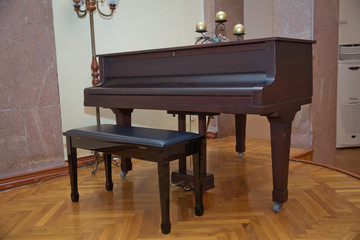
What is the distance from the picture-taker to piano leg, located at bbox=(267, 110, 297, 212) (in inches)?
91.0

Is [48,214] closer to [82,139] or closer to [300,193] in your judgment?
[82,139]

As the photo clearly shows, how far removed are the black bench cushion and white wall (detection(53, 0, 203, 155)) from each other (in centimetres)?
123

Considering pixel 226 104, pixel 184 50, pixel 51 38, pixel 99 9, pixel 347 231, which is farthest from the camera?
pixel 99 9

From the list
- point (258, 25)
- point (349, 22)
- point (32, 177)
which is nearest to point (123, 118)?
point (32, 177)

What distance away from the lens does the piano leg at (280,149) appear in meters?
2.31

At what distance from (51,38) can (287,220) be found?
2569 millimetres

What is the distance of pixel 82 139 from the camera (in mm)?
2539

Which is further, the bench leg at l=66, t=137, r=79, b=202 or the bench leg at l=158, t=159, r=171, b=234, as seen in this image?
the bench leg at l=66, t=137, r=79, b=202

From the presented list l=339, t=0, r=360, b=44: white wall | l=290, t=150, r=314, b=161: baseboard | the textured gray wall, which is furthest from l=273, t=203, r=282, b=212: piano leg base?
l=339, t=0, r=360, b=44: white wall

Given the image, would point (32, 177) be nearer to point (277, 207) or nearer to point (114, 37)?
point (114, 37)

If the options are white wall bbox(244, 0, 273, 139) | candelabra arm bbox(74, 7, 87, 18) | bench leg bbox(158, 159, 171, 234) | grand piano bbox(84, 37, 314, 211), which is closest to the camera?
bench leg bbox(158, 159, 171, 234)

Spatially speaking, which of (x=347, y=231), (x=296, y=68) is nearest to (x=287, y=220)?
(x=347, y=231)

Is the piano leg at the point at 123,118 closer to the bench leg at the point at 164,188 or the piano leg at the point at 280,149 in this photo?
the bench leg at the point at 164,188

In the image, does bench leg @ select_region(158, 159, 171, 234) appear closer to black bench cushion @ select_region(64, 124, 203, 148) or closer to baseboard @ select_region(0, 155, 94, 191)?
black bench cushion @ select_region(64, 124, 203, 148)
